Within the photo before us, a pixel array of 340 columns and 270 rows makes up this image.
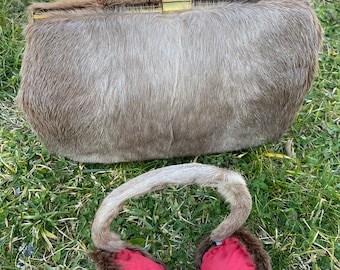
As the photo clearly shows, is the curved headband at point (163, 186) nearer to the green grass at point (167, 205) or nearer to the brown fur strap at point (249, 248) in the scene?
the brown fur strap at point (249, 248)

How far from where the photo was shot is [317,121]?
6.34 feet

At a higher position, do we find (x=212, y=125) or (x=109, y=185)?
(x=212, y=125)

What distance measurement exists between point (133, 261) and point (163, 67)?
0.59 metres

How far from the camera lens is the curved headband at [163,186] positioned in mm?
1354

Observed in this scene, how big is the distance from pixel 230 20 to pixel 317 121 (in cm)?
68

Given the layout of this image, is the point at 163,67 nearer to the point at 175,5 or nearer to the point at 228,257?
the point at 175,5

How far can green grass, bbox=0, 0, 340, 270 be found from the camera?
167cm

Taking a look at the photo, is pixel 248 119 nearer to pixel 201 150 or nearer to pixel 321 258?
pixel 201 150

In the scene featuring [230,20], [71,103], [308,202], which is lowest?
[308,202]

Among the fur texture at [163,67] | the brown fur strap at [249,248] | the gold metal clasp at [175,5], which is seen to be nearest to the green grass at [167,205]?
the brown fur strap at [249,248]

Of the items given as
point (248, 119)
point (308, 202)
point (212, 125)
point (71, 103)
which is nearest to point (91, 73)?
point (71, 103)

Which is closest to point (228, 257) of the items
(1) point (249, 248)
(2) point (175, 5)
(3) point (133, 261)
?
(1) point (249, 248)

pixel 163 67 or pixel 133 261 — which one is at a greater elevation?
pixel 163 67

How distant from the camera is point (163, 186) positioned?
1.37 metres
